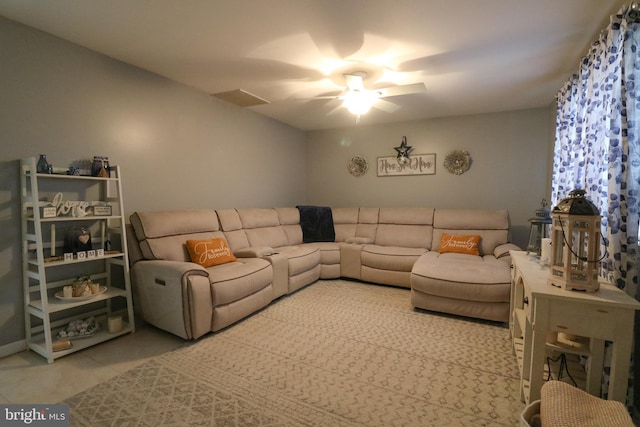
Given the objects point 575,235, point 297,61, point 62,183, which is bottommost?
point 575,235

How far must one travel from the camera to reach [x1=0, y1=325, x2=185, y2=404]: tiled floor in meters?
1.71

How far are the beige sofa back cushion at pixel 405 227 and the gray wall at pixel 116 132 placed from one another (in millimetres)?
2038

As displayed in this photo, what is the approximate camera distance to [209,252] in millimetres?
2912

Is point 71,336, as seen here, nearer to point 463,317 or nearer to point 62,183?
point 62,183

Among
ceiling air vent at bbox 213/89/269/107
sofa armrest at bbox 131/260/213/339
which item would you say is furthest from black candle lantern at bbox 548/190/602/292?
ceiling air vent at bbox 213/89/269/107

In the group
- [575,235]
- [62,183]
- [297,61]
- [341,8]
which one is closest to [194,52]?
[297,61]

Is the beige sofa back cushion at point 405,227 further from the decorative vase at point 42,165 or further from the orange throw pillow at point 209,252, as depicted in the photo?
the decorative vase at point 42,165

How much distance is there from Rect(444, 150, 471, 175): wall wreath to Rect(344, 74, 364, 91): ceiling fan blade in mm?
2321

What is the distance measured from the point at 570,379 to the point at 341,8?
2.71m

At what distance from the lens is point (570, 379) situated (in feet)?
5.66

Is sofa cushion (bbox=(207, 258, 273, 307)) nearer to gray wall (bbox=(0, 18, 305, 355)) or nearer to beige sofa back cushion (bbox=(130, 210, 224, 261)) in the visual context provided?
beige sofa back cushion (bbox=(130, 210, 224, 261))

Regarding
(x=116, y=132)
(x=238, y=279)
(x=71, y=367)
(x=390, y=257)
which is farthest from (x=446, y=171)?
(x=71, y=367)

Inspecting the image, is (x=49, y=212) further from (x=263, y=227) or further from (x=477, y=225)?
(x=477, y=225)

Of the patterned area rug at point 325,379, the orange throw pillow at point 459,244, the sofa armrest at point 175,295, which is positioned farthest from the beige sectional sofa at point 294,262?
the patterned area rug at point 325,379
